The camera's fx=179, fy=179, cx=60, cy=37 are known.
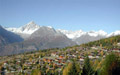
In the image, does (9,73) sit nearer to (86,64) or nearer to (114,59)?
(86,64)

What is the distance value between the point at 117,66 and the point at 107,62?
159cm

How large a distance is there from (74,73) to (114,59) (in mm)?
12882

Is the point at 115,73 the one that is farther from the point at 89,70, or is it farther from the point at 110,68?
the point at 89,70

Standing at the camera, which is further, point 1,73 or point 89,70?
point 1,73

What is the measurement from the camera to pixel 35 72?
58.1 meters

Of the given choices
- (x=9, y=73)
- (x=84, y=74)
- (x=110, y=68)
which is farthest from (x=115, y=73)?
(x=9, y=73)

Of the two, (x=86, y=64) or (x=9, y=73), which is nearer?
(x=86, y=64)

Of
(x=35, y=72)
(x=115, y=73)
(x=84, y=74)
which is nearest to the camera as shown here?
(x=115, y=73)

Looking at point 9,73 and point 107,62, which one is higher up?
point 107,62

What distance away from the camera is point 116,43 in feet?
644

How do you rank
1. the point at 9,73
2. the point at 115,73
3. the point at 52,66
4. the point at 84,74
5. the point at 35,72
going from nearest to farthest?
the point at 115,73, the point at 84,74, the point at 35,72, the point at 9,73, the point at 52,66

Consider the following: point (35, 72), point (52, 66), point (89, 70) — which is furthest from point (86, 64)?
point (52, 66)

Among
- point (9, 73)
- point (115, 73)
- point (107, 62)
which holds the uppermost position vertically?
point (107, 62)

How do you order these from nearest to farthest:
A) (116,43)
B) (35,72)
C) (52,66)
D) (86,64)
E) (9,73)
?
(86,64) → (35,72) → (9,73) → (52,66) → (116,43)
